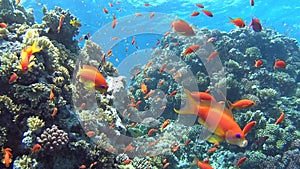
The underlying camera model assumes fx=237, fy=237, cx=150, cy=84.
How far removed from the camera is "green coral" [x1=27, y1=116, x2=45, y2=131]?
4598 millimetres

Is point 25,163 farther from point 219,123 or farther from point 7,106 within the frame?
point 219,123

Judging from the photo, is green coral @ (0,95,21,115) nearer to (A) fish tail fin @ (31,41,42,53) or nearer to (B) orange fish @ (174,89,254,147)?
(A) fish tail fin @ (31,41,42,53)

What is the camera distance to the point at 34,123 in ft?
15.2

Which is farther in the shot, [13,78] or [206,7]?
[206,7]

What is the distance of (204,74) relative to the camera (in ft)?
36.1

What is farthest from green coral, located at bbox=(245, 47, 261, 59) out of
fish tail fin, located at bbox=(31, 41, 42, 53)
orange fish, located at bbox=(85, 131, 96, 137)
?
fish tail fin, located at bbox=(31, 41, 42, 53)

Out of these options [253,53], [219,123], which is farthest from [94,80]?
[253,53]

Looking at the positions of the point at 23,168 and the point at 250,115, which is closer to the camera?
the point at 23,168

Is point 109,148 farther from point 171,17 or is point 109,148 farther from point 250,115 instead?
point 171,17

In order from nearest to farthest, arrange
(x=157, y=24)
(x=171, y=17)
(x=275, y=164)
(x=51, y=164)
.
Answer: (x=51, y=164)
(x=275, y=164)
(x=171, y=17)
(x=157, y=24)

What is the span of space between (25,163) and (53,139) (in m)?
0.63

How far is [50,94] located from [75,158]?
1459 mm

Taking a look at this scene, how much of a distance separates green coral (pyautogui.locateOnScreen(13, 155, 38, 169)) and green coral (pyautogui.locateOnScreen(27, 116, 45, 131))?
1.81 feet

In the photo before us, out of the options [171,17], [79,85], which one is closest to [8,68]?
[79,85]
